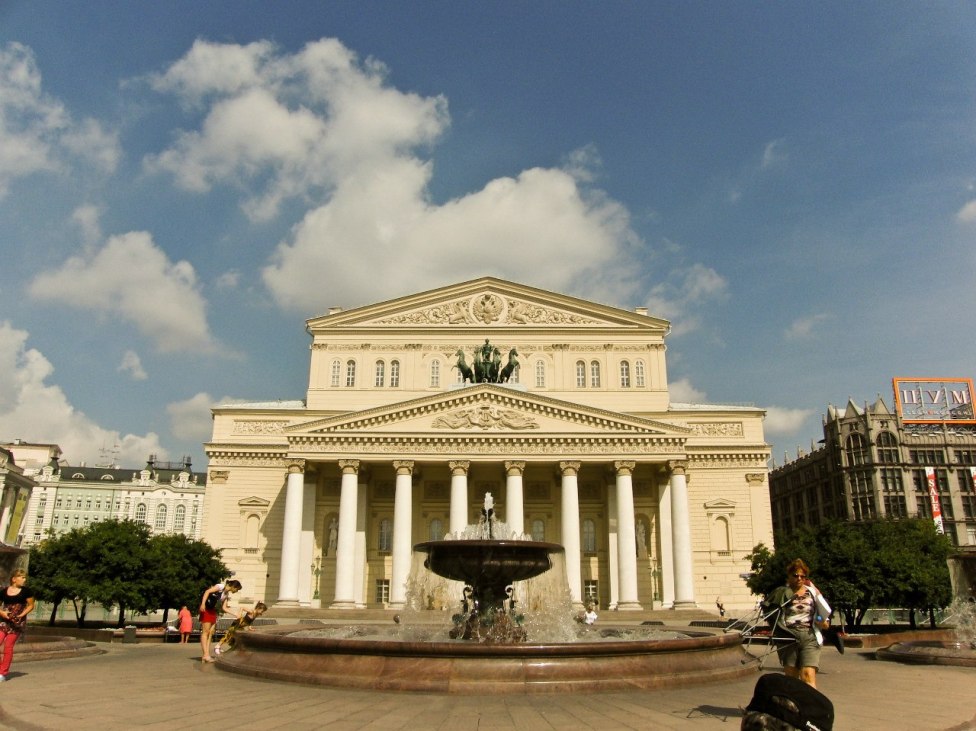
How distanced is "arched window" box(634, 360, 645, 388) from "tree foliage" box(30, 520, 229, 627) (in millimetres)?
28893

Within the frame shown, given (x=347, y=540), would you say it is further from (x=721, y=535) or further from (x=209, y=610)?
(x=209, y=610)

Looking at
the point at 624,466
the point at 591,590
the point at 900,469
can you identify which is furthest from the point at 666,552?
the point at 900,469

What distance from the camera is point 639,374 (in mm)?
49844

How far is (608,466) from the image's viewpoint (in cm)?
4253

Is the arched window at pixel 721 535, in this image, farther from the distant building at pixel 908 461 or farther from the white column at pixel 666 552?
the distant building at pixel 908 461

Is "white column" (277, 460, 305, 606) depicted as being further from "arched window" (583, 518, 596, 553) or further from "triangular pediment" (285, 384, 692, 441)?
"arched window" (583, 518, 596, 553)

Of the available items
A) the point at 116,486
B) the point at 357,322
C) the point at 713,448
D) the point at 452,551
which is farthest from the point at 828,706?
the point at 116,486

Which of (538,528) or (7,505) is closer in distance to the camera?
(538,528)

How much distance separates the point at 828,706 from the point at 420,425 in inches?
1481

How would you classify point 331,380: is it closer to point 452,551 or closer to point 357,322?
point 357,322

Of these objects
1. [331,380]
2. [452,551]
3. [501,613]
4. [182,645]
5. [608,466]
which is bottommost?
[182,645]

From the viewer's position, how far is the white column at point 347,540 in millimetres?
39438

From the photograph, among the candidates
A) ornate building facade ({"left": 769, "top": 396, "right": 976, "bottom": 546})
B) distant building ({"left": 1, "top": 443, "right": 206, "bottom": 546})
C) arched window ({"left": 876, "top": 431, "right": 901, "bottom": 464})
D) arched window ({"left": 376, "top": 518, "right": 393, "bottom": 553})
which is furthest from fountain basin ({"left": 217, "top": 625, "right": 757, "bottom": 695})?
distant building ({"left": 1, "top": 443, "right": 206, "bottom": 546})

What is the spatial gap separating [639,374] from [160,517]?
230 ft
